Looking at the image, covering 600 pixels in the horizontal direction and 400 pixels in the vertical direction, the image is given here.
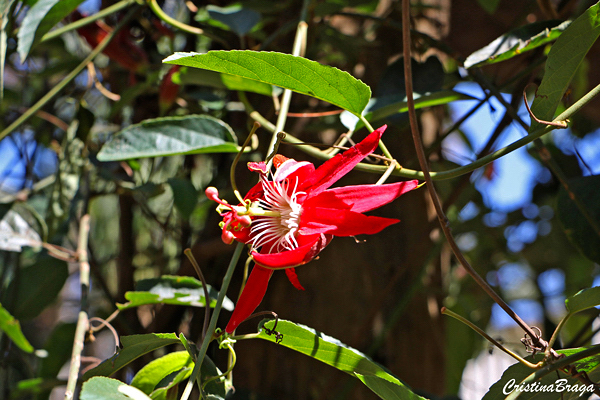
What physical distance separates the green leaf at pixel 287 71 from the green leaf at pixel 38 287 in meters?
0.46

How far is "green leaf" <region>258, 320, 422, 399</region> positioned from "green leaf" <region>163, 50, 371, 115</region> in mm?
171

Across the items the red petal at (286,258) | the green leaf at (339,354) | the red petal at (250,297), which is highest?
the red petal at (286,258)

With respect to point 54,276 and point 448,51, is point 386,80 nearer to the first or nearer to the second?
point 448,51

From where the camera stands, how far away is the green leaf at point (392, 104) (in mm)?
459

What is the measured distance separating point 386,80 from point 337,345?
331mm

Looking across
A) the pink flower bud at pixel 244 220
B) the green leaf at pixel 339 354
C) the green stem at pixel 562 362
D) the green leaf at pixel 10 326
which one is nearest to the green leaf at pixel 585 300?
the green stem at pixel 562 362

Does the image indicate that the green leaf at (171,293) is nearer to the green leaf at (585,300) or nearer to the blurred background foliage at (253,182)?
the blurred background foliage at (253,182)

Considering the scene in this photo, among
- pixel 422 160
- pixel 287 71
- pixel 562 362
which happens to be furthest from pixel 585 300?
pixel 287 71

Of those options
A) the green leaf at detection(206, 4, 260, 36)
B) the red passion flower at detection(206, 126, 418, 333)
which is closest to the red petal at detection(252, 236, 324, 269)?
the red passion flower at detection(206, 126, 418, 333)

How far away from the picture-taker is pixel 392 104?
46 cm

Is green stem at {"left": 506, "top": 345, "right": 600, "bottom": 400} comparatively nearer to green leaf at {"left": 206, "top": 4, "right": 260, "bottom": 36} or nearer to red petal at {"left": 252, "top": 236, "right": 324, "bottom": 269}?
red petal at {"left": 252, "top": 236, "right": 324, "bottom": 269}

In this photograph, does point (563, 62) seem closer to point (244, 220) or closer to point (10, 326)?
point (244, 220)

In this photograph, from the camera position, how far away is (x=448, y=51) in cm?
58

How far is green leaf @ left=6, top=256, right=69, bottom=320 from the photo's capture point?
66cm
